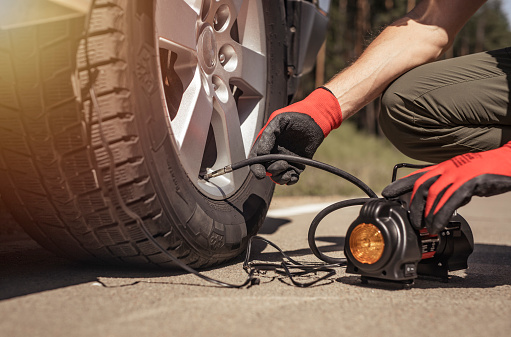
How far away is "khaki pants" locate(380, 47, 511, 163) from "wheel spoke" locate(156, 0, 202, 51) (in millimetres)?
750

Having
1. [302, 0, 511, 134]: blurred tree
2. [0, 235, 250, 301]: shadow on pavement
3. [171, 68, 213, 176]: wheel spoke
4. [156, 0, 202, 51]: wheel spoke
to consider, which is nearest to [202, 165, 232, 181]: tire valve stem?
[171, 68, 213, 176]: wheel spoke

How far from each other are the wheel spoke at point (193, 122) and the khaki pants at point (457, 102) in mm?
674

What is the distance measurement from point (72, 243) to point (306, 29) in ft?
5.32

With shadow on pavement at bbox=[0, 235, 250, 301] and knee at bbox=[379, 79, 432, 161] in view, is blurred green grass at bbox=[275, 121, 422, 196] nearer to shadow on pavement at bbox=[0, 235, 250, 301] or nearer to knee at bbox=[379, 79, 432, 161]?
knee at bbox=[379, 79, 432, 161]

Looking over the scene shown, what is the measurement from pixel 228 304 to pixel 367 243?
17.2 inches

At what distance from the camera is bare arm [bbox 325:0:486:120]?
184cm

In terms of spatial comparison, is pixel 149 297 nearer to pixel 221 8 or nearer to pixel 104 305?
pixel 104 305

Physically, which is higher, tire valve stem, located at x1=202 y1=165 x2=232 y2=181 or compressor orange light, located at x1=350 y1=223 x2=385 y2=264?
tire valve stem, located at x1=202 y1=165 x2=232 y2=181

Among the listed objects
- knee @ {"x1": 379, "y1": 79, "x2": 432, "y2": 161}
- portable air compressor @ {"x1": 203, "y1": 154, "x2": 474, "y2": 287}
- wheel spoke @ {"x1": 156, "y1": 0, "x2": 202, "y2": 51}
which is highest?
wheel spoke @ {"x1": 156, "y1": 0, "x2": 202, "y2": 51}

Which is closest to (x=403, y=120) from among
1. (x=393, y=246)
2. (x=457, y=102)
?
(x=457, y=102)

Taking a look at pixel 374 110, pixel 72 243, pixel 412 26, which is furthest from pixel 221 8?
pixel 374 110

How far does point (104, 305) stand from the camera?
1.16m

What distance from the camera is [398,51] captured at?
6.07 feet

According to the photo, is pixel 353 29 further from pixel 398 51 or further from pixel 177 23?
pixel 177 23
